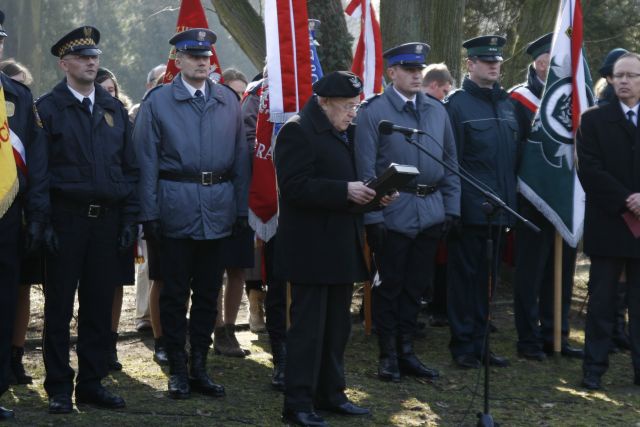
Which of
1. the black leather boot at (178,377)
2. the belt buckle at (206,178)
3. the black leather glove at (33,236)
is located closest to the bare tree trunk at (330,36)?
the belt buckle at (206,178)

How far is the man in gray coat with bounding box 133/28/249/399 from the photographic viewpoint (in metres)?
6.70

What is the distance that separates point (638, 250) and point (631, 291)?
38 centimetres

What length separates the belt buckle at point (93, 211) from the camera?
6371 mm

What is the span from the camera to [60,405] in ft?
20.7

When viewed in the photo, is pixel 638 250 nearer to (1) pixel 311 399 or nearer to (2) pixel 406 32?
(1) pixel 311 399

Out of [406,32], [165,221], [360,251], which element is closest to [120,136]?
[165,221]

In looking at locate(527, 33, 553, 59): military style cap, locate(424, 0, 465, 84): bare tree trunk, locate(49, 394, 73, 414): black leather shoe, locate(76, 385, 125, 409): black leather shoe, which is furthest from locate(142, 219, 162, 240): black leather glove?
locate(424, 0, 465, 84): bare tree trunk

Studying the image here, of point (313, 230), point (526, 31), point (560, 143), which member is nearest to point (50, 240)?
point (313, 230)

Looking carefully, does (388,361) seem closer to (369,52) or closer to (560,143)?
(560,143)

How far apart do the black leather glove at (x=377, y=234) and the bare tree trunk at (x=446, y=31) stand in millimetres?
4335

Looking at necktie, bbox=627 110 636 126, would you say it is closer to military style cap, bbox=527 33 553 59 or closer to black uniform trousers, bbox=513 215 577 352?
black uniform trousers, bbox=513 215 577 352

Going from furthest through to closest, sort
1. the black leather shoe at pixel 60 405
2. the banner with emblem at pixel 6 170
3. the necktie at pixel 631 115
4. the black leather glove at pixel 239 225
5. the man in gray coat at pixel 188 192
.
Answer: the necktie at pixel 631 115, the black leather glove at pixel 239 225, the man in gray coat at pixel 188 192, the black leather shoe at pixel 60 405, the banner with emblem at pixel 6 170

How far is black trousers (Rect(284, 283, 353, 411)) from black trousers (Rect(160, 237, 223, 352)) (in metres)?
0.83

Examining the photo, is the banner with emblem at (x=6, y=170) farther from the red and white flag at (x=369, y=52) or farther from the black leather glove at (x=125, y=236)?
the red and white flag at (x=369, y=52)
